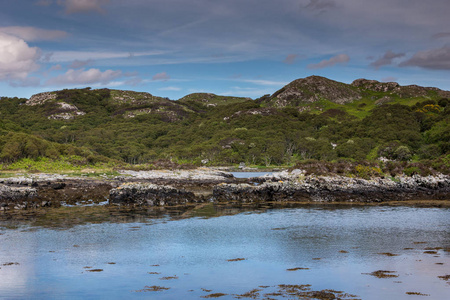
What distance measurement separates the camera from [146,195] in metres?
39.1

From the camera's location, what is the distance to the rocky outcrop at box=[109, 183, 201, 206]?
126ft

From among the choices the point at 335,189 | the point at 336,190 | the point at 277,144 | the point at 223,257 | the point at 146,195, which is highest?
the point at 277,144

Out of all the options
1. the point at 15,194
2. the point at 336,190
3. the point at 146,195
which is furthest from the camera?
the point at 336,190

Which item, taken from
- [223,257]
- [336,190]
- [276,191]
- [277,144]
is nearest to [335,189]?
[336,190]

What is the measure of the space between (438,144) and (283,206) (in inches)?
3085

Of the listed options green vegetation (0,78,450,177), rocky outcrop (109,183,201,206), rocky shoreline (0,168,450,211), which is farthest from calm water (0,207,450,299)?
green vegetation (0,78,450,177)

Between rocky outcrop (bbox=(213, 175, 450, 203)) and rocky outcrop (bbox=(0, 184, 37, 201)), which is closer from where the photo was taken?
rocky outcrop (bbox=(0, 184, 37, 201))

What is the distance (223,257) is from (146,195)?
70.2ft

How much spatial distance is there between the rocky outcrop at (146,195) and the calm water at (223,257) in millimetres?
8642

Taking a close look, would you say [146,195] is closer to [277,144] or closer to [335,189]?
[335,189]

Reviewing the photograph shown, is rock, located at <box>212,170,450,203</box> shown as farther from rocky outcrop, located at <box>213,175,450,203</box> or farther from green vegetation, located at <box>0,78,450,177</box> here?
green vegetation, located at <box>0,78,450,177</box>

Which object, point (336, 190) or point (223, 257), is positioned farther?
point (336, 190)

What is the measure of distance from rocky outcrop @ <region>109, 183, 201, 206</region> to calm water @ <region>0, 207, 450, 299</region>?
8.64 metres

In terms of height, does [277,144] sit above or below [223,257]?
above
